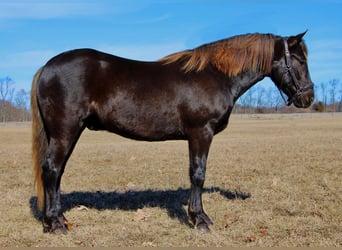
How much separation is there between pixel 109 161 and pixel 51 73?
848 cm

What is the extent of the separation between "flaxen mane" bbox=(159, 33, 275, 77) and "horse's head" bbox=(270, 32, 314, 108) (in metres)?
0.14

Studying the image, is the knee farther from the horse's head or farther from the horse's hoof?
the horse's head

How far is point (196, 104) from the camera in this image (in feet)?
18.8

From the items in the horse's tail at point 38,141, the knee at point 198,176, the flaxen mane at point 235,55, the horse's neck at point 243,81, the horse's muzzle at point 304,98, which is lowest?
the knee at point 198,176

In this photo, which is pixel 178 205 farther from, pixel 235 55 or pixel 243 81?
pixel 235 55

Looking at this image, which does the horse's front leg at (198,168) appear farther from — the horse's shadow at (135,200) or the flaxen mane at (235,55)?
the flaxen mane at (235,55)

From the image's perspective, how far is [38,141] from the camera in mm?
5973

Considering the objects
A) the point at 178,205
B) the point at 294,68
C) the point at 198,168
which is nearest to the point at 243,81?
the point at 294,68

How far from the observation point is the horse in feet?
18.6

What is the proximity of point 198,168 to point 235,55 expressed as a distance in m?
1.84

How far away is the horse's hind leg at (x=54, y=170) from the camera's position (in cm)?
566

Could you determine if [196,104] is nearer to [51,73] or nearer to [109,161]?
[51,73]

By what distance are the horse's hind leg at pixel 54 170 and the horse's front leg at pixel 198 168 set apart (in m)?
1.67

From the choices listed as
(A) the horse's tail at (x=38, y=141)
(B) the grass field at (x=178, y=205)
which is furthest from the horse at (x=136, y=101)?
(B) the grass field at (x=178, y=205)
